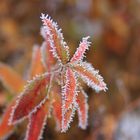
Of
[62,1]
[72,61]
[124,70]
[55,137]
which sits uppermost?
[62,1]

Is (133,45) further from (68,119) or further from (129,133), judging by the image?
(68,119)

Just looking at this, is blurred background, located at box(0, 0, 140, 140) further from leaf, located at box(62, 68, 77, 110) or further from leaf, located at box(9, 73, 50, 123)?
leaf, located at box(62, 68, 77, 110)

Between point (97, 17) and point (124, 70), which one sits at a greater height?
point (97, 17)

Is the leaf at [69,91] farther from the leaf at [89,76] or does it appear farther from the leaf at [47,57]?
the leaf at [47,57]

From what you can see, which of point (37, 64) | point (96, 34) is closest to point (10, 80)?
point (37, 64)

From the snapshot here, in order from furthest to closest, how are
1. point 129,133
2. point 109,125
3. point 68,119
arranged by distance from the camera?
point 109,125, point 129,133, point 68,119

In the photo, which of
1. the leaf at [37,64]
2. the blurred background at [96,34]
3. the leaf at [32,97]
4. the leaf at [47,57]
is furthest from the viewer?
the blurred background at [96,34]

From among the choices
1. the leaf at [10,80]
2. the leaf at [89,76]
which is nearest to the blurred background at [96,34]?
the leaf at [10,80]

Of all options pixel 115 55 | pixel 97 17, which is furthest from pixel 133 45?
pixel 97 17
